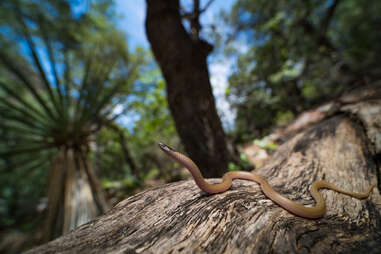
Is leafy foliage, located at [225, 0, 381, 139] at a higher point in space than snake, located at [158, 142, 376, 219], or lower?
higher

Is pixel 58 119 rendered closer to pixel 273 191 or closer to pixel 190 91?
pixel 190 91

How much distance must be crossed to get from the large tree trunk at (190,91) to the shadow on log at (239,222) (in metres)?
0.95

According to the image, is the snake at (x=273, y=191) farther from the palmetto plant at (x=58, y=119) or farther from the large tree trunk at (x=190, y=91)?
the palmetto plant at (x=58, y=119)

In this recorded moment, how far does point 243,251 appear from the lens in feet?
2.50

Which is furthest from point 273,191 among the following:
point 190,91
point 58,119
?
point 58,119

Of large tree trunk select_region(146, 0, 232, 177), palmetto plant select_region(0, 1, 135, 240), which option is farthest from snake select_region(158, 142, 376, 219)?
palmetto plant select_region(0, 1, 135, 240)

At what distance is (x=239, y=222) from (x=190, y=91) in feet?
6.20

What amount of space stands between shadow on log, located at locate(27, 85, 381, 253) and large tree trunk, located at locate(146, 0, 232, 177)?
0.95m

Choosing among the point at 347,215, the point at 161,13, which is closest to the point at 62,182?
the point at 161,13

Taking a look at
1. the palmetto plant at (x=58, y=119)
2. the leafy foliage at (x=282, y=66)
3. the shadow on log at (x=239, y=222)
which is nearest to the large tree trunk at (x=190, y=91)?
the shadow on log at (x=239, y=222)

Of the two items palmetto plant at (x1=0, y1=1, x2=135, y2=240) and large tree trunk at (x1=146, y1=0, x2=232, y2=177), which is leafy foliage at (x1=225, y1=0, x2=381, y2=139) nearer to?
large tree trunk at (x1=146, y1=0, x2=232, y2=177)

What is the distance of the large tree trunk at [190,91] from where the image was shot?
2.36m

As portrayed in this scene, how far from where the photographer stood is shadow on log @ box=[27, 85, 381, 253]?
777 millimetres

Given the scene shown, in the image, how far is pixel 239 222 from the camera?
3.03 feet
